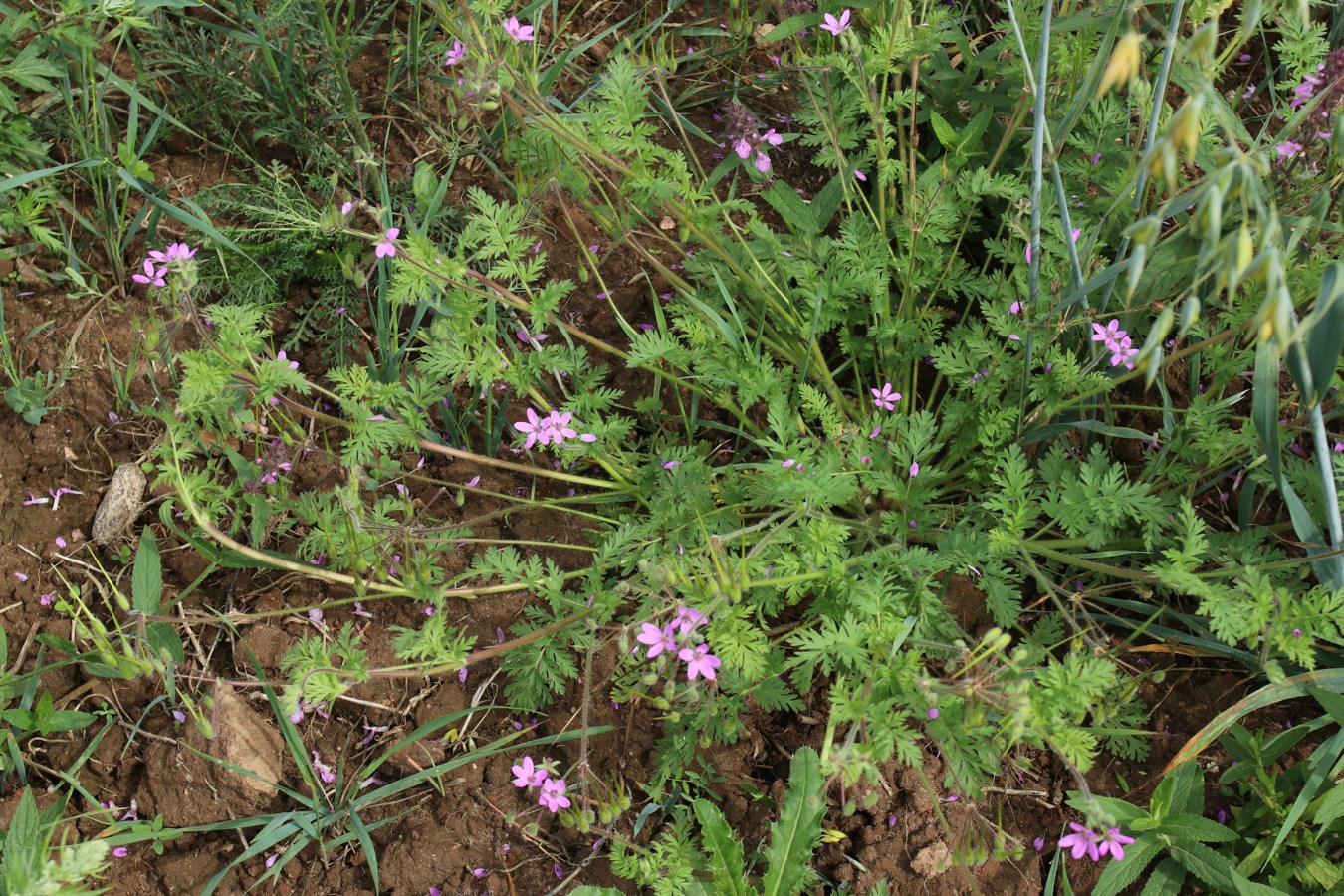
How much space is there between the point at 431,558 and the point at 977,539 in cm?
127

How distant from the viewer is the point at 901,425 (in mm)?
2789

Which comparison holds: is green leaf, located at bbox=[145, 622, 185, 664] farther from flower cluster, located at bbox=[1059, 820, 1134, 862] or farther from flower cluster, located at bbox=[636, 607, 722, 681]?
flower cluster, located at bbox=[1059, 820, 1134, 862]

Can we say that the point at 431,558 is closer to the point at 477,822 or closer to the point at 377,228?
the point at 477,822

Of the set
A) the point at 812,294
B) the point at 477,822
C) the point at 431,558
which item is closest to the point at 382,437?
the point at 431,558

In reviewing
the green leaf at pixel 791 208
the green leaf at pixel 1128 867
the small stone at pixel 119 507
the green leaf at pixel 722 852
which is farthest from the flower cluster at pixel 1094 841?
the small stone at pixel 119 507

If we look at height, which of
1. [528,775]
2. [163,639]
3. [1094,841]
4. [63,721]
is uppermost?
[1094,841]

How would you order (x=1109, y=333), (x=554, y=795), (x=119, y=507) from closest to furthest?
(x=554, y=795), (x=1109, y=333), (x=119, y=507)

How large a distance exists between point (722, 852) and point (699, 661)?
577 millimetres

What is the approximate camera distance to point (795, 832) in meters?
2.28

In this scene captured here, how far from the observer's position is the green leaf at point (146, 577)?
→ 2727 mm

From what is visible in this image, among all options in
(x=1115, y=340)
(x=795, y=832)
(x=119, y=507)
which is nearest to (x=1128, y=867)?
(x=795, y=832)

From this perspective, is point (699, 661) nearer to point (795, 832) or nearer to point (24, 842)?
point (795, 832)

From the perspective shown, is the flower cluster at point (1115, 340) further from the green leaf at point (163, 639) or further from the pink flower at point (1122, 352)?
the green leaf at point (163, 639)

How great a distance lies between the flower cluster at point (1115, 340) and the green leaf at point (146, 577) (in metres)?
2.40
